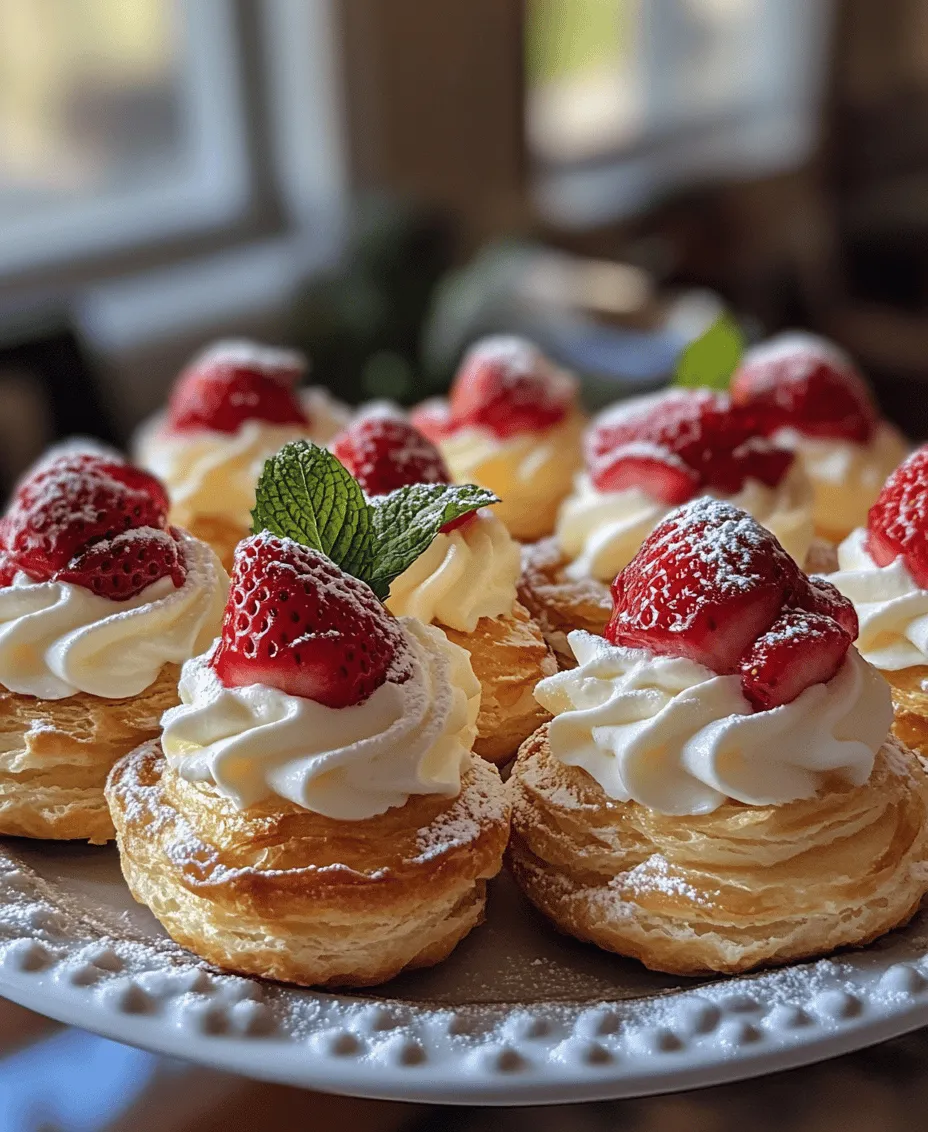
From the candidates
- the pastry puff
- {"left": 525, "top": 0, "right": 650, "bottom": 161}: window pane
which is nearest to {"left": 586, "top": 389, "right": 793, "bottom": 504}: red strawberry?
the pastry puff

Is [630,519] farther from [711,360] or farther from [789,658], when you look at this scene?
[789,658]

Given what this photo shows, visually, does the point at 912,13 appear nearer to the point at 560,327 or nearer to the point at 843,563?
the point at 560,327

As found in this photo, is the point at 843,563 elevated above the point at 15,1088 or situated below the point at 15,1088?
above

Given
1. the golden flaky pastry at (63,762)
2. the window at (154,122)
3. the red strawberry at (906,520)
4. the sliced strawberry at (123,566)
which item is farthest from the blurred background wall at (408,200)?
the golden flaky pastry at (63,762)

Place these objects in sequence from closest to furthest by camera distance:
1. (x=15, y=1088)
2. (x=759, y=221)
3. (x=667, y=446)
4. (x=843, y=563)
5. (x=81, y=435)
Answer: (x=15, y=1088) → (x=843, y=563) → (x=667, y=446) → (x=81, y=435) → (x=759, y=221)

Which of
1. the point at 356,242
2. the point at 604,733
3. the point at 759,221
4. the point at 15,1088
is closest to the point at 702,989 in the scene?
the point at 604,733

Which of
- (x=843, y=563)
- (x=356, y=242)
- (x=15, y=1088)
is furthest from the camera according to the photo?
(x=356, y=242)
